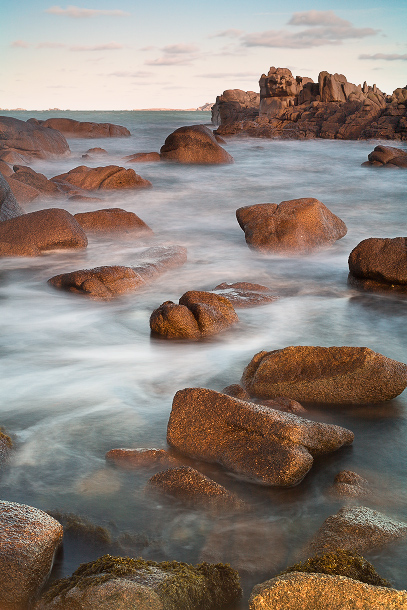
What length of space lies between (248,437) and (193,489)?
43 cm

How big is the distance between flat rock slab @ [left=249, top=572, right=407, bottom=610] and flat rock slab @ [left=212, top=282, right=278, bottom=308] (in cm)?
424

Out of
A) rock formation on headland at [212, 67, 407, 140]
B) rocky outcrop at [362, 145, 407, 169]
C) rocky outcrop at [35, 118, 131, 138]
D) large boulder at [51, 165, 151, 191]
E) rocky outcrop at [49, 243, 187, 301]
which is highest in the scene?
rock formation on headland at [212, 67, 407, 140]

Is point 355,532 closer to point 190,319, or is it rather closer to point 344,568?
point 344,568

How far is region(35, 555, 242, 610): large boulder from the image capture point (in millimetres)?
1870

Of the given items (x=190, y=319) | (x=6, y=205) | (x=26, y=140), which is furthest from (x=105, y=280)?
(x=26, y=140)

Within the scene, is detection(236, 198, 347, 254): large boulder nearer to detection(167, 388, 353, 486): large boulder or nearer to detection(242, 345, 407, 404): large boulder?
detection(242, 345, 407, 404): large boulder

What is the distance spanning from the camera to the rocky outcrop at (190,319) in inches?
196

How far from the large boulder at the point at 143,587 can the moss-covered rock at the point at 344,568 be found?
0.26 meters

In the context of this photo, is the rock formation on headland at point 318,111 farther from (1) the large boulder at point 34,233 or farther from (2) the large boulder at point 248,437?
(2) the large boulder at point 248,437

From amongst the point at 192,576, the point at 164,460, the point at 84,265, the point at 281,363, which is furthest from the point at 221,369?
the point at 84,265

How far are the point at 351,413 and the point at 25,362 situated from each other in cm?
260

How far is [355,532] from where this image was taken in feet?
7.82

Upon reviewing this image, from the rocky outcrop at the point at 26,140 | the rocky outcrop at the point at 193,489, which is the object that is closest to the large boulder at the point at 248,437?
the rocky outcrop at the point at 193,489

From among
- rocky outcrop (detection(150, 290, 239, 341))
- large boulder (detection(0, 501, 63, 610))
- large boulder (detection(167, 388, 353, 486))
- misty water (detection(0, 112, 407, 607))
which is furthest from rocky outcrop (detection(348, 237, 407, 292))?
large boulder (detection(0, 501, 63, 610))
